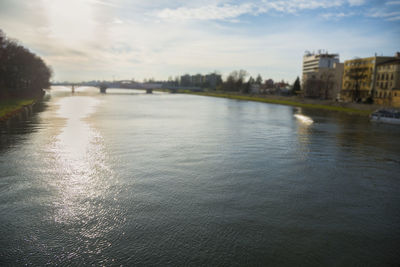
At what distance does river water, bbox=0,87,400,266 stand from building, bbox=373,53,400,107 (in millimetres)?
68470

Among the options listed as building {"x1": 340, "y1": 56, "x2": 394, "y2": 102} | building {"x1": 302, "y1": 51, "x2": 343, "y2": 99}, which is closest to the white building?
building {"x1": 302, "y1": 51, "x2": 343, "y2": 99}

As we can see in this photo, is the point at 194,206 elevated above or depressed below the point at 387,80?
below

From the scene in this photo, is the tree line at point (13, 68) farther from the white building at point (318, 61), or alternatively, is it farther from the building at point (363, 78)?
the white building at point (318, 61)

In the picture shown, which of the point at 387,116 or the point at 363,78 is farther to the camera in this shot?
the point at 363,78

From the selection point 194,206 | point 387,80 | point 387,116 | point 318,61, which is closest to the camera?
point 194,206

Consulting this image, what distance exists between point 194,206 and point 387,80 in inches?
3631

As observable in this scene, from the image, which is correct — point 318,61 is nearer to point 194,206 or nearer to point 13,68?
point 13,68

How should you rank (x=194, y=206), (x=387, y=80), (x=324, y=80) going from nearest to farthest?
(x=194, y=206) < (x=387, y=80) < (x=324, y=80)

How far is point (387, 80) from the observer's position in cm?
8506

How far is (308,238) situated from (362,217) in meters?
3.25

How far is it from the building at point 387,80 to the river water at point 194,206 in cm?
6847

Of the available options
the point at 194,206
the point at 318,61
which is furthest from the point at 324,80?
the point at 194,206

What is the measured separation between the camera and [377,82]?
294 feet

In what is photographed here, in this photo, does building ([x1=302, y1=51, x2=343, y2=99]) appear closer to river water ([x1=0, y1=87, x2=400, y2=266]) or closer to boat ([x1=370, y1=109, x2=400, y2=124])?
boat ([x1=370, y1=109, x2=400, y2=124])
